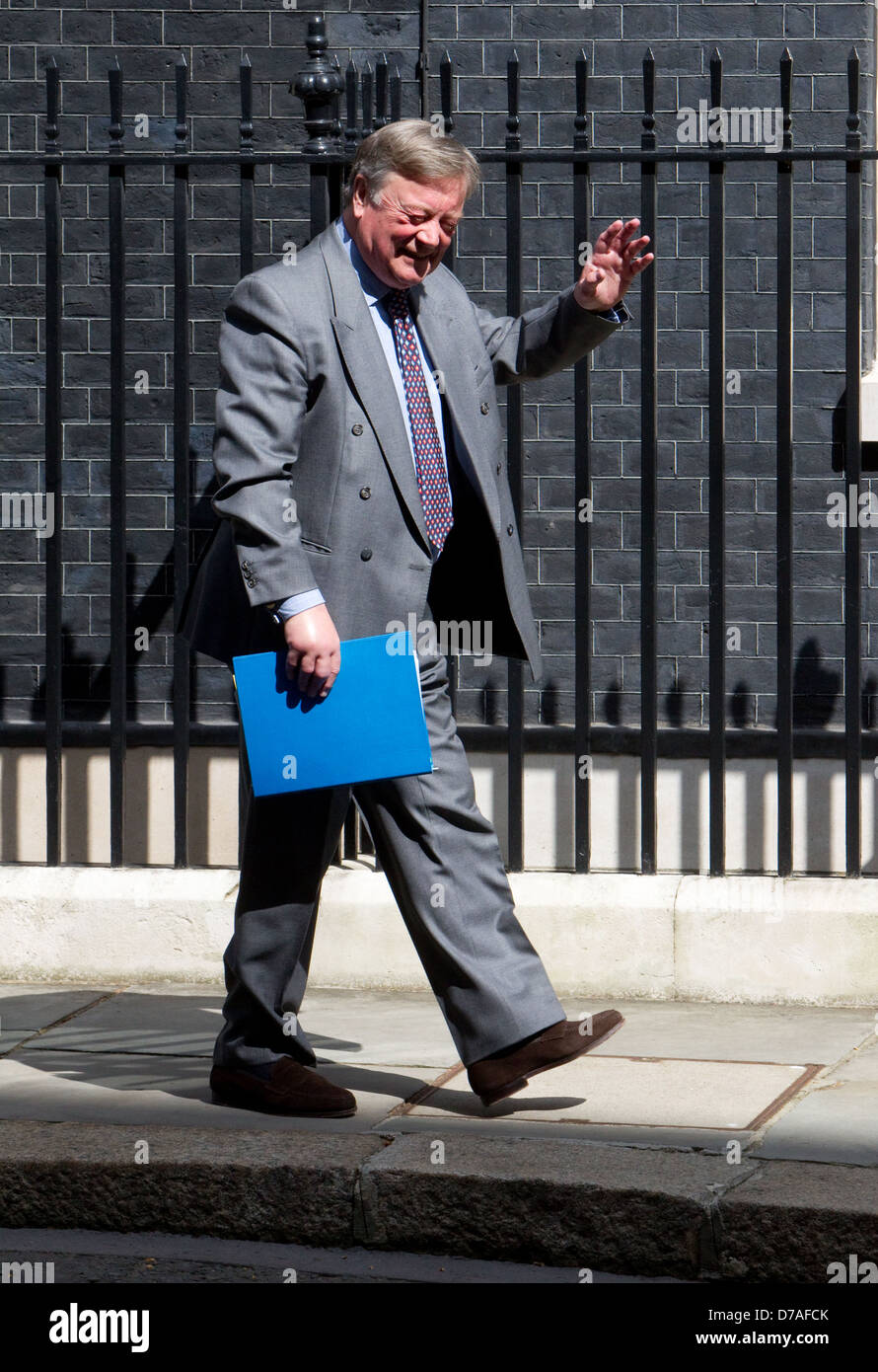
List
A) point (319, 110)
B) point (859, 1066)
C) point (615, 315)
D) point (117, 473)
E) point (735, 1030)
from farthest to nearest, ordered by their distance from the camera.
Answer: point (117, 473), point (319, 110), point (735, 1030), point (859, 1066), point (615, 315)

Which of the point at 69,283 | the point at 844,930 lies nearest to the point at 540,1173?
the point at 844,930

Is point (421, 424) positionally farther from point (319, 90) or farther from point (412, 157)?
point (319, 90)

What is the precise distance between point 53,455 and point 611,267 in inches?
82.7

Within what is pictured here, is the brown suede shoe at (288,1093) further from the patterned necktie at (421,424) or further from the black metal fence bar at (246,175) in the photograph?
the patterned necktie at (421,424)

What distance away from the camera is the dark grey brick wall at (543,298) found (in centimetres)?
635

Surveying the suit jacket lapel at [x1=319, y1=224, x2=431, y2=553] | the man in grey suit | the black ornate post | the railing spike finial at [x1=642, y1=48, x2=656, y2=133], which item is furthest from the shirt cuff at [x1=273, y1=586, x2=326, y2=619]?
the railing spike finial at [x1=642, y1=48, x2=656, y2=133]

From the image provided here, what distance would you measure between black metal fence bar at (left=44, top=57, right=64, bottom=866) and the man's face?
1.70 meters

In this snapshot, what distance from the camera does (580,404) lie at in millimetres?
5359

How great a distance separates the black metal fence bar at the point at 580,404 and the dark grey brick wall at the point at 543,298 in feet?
2.94

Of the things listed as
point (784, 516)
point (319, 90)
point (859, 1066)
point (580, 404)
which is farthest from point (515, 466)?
point (859, 1066)

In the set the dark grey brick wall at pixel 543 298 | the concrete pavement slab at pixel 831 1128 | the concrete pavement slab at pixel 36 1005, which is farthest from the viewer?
the dark grey brick wall at pixel 543 298

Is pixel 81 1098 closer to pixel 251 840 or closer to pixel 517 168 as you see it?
pixel 251 840

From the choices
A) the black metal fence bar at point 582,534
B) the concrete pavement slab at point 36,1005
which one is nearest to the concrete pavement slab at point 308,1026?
the concrete pavement slab at point 36,1005

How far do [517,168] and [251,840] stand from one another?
7.03 ft
